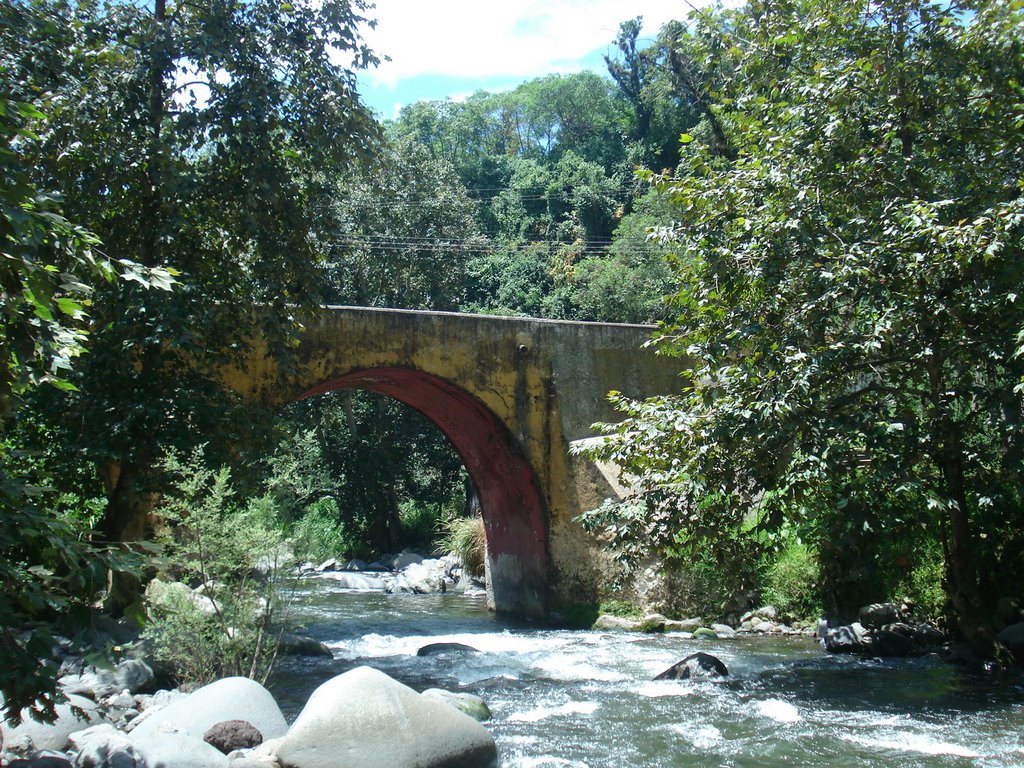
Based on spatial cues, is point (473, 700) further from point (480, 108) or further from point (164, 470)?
point (480, 108)

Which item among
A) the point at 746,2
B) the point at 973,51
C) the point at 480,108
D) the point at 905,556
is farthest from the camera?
the point at 480,108

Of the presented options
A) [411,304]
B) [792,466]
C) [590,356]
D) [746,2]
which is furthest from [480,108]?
[792,466]

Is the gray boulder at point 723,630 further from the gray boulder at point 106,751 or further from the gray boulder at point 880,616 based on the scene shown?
the gray boulder at point 106,751

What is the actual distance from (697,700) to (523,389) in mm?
5858

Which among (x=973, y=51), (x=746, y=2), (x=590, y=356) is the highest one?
(x=746, y=2)

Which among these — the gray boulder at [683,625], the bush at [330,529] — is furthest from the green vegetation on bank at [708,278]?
the bush at [330,529]

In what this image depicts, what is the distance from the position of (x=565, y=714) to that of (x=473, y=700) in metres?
0.75

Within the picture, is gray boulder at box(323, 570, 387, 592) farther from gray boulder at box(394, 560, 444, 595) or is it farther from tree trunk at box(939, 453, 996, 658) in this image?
tree trunk at box(939, 453, 996, 658)

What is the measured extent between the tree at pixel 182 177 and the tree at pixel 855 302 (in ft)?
10.6

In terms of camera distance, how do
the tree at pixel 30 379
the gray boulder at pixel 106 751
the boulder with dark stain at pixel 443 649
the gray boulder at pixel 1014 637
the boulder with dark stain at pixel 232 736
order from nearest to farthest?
the tree at pixel 30 379, the gray boulder at pixel 106 751, the boulder with dark stain at pixel 232 736, the gray boulder at pixel 1014 637, the boulder with dark stain at pixel 443 649

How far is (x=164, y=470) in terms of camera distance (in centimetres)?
770

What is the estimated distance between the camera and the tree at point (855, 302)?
23.7 feet

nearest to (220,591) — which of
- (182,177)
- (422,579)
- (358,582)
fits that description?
(182,177)

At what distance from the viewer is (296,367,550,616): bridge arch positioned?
505 inches
